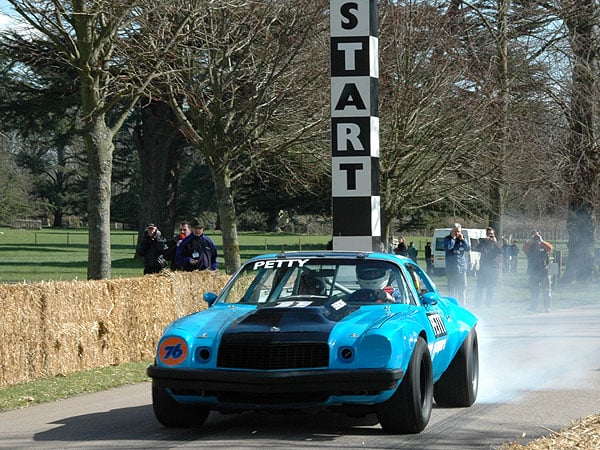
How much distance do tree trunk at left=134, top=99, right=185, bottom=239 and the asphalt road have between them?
30.8m

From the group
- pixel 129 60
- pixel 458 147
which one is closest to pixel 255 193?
pixel 458 147

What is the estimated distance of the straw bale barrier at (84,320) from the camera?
36.9 ft

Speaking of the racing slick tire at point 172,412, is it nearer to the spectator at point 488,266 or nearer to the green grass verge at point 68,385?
the green grass verge at point 68,385

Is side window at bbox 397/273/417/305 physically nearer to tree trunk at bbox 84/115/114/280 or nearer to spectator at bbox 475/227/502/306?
tree trunk at bbox 84/115/114/280

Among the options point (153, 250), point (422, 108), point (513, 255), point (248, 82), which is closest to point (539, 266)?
point (422, 108)

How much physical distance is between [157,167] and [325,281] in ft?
111

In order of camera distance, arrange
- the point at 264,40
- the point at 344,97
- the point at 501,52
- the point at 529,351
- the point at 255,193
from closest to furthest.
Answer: the point at 529,351 < the point at 344,97 < the point at 264,40 < the point at 501,52 < the point at 255,193

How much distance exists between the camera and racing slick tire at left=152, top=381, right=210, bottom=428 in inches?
311

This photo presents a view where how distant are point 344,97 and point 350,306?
800 cm

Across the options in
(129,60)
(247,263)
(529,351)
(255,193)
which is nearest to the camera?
(247,263)

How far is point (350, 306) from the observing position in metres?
8.41

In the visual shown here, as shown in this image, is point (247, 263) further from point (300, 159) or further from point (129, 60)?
point (300, 159)

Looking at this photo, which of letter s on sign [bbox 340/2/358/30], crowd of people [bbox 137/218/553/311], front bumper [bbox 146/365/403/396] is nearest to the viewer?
front bumper [bbox 146/365/403/396]

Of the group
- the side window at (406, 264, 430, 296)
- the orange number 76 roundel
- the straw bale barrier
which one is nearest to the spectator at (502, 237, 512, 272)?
the straw bale barrier
